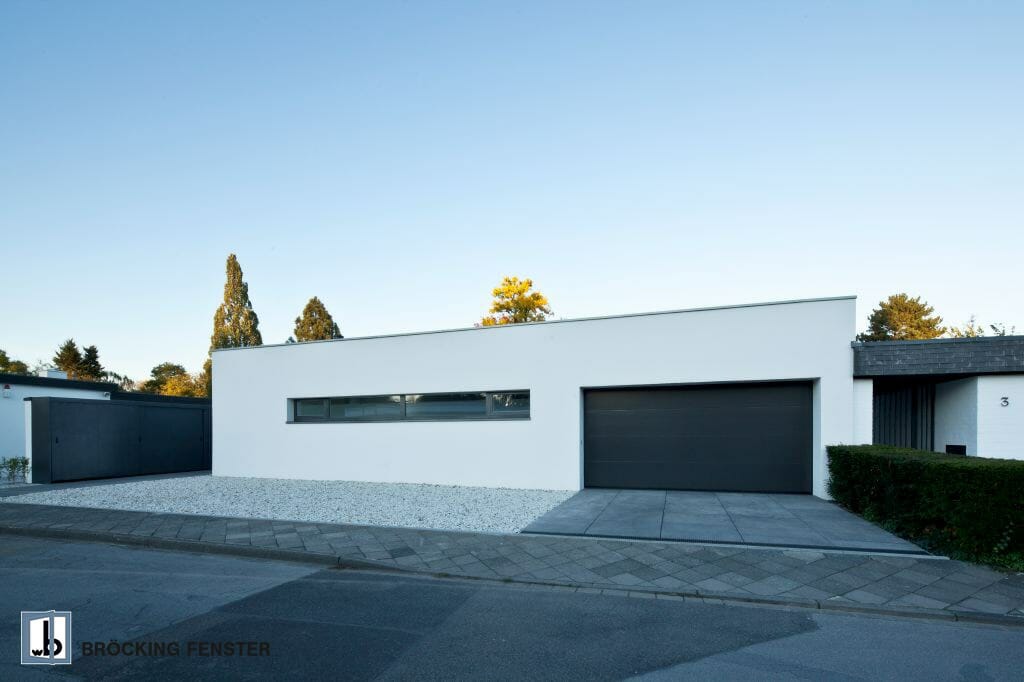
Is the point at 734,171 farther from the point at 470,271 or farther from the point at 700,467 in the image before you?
the point at 470,271

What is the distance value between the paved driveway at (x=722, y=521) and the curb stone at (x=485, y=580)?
166cm

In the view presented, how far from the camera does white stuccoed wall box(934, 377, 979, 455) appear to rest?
8.98 metres

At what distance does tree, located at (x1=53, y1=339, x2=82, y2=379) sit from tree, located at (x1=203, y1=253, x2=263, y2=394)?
560 inches

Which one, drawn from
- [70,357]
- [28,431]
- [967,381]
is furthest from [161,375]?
[967,381]

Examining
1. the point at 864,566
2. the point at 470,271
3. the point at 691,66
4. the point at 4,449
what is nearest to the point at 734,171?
the point at 691,66

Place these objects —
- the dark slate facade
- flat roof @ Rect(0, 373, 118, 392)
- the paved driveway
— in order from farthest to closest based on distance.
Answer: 1. flat roof @ Rect(0, 373, 118, 392)
2. the dark slate facade
3. the paved driveway

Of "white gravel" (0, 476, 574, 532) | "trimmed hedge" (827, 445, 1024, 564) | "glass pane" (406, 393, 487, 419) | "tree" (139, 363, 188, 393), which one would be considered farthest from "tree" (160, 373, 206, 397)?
"trimmed hedge" (827, 445, 1024, 564)

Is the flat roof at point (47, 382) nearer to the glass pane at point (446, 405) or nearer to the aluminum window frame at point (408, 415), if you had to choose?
the aluminum window frame at point (408, 415)

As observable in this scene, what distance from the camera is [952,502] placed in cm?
574

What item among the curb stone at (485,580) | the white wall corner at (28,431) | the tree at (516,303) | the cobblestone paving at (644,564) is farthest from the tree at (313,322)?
the cobblestone paving at (644,564)

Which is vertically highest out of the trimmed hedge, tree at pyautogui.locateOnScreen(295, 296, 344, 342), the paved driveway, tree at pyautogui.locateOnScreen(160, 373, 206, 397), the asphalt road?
tree at pyautogui.locateOnScreen(295, 296, 344, 342)

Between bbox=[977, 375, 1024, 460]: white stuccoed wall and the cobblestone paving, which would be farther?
bbox=[977, 375, 1024, 460]: white stuccoed wall

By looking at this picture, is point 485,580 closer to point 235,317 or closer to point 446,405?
point 446,405

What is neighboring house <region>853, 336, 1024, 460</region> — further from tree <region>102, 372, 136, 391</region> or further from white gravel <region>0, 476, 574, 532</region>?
tree <region>102, 372, 136, 391</region>
